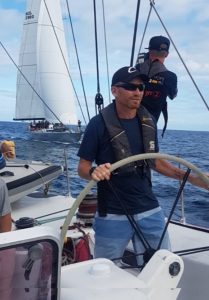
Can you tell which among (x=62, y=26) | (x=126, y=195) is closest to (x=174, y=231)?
(x=126, y=195)

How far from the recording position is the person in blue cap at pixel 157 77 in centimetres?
269

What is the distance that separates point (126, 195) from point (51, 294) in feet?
3.62

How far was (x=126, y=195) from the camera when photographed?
7.50ft

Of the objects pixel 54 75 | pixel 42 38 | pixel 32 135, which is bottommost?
pixel 32 135

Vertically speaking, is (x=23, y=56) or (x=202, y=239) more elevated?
(x=23, y=56)

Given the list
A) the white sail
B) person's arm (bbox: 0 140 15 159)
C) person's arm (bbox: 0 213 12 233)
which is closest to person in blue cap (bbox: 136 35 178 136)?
person's arm (bbox: 0 213 12 233)

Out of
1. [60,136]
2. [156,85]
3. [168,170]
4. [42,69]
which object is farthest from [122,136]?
[60,136]

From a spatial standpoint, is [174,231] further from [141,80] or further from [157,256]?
[157,256]

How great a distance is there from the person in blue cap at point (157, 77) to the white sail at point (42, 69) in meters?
31.0

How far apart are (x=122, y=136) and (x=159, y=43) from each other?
32.1 inches

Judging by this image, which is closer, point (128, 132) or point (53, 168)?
point (128, 132)

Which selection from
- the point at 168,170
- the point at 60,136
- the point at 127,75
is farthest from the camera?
the point at 60,136

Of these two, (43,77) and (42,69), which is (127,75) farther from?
(43,77)

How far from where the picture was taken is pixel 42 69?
1394 inches
